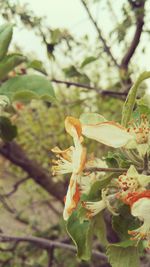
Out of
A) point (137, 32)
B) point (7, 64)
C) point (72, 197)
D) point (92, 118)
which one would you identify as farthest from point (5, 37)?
point (137, 32)

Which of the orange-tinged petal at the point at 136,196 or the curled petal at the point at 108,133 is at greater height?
the curled petal at the point at 108,133

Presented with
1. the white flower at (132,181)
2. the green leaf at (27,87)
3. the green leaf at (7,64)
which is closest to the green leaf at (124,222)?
the white flower at (132,181)

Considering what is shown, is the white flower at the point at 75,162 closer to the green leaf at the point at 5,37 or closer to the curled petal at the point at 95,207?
the curled petal at the point at 95,207

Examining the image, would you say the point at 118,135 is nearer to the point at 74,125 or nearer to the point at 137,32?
the point at 74,125

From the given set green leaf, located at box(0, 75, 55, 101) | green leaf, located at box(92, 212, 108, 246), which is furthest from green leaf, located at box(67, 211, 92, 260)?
green leaf, located at box(0, 75, 55, 101)

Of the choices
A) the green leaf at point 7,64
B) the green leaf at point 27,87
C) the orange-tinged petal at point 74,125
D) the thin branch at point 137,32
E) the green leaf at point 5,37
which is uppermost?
the green leaf at point 5,37

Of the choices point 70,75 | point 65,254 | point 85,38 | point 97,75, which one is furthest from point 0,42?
point 97,75
